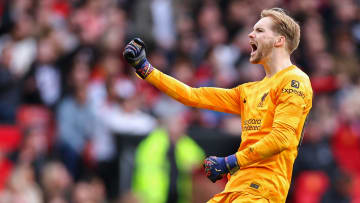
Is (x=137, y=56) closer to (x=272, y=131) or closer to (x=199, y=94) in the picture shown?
(x=199, y=94)

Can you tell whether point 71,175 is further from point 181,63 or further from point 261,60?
point 261,60

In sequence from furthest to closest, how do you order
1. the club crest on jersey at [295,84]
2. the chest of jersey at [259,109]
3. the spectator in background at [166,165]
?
the spectator in background at [166,165], the chest of jersey at [259,109], the club crest on jersey at [295,84]

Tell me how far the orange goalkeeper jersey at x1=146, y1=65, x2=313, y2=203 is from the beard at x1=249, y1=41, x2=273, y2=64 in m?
0.19

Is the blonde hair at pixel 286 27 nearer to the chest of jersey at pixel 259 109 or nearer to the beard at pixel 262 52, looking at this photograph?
the beard at pixel 262 52

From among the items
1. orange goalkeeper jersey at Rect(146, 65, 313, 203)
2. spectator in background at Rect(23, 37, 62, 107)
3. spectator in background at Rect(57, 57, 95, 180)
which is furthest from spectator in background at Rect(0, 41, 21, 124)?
orange goalkeeper jersey at Rect(146, 65, 313, 203)

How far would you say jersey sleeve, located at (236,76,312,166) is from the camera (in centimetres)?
588

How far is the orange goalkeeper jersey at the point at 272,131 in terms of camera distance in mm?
5902

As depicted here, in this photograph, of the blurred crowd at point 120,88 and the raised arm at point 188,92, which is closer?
the raised arm at point 188,92

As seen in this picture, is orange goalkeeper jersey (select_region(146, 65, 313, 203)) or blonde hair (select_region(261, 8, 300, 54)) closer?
orange goalkeeper jersey (select_region(146, 65, 313, 203))

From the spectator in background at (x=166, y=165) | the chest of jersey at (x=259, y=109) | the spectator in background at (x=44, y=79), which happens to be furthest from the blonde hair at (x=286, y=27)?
the spectator in background at (x=44, y=79)

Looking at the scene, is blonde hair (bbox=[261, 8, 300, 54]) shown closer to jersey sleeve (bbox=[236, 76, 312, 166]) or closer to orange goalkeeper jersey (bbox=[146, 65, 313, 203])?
orange goalkeeper jersey (bbox=[146, 65, 313, 203])

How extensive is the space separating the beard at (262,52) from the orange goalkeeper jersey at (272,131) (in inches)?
7.4

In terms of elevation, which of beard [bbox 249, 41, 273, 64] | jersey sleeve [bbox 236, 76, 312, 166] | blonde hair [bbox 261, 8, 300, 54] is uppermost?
blonde hair [bbox 261, 8, 300, 54]

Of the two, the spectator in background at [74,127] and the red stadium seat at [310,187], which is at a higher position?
the spectator in background at [74,127]
